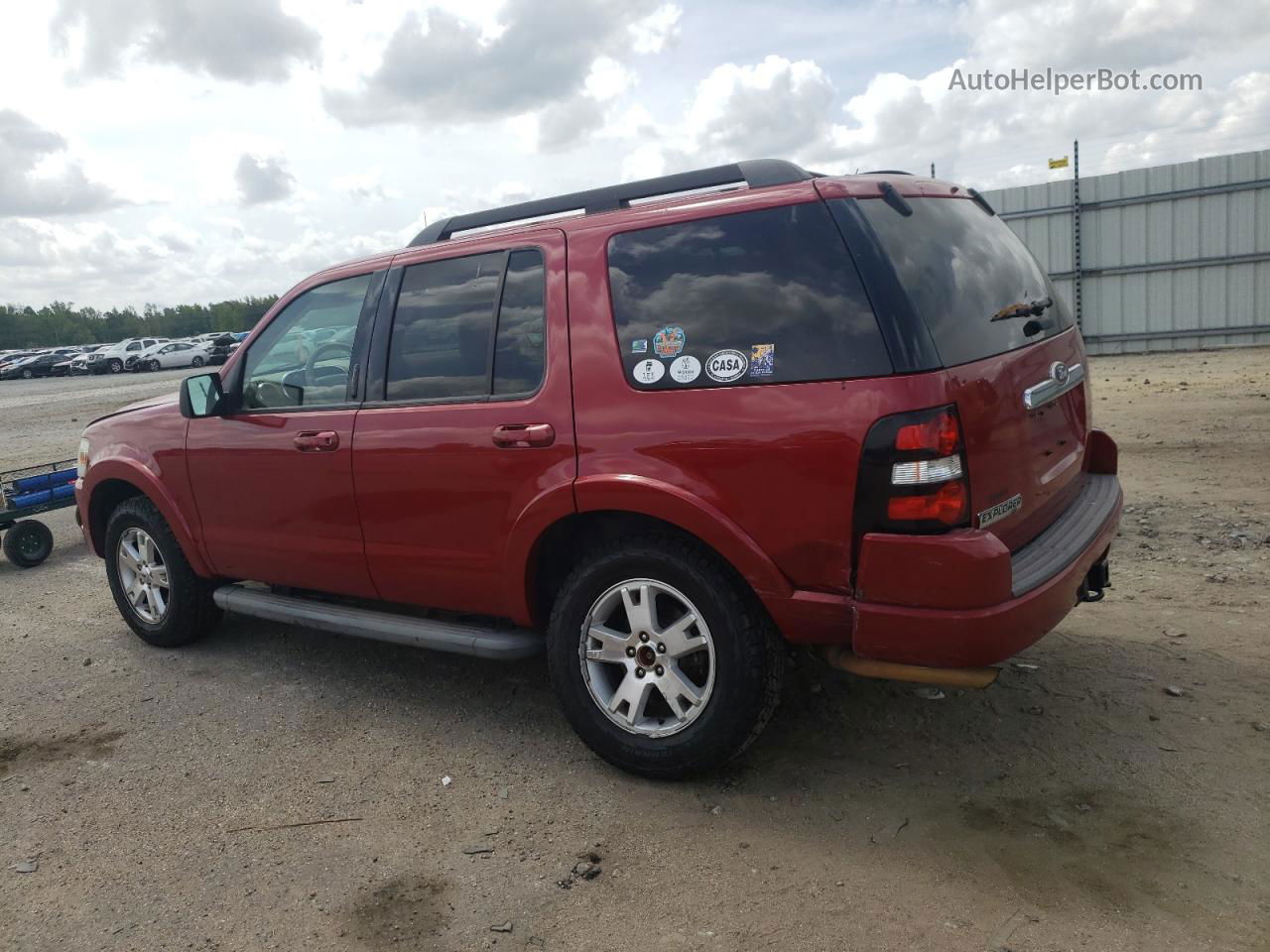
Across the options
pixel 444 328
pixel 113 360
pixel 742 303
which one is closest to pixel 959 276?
pixel 742 303

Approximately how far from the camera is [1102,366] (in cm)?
1520

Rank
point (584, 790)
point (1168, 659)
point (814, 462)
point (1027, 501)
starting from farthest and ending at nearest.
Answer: point (1168, 659) → point (584, 790) → point (1027, 501) → point (814, 462)

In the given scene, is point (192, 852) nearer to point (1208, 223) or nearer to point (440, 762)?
point (440, 762)

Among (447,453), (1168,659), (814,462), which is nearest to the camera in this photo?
(814,462)

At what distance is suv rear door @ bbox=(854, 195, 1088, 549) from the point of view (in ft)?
10.0

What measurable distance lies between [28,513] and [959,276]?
7.20 meters

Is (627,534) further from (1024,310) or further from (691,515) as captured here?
(1024,310)

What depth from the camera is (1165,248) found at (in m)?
15.9

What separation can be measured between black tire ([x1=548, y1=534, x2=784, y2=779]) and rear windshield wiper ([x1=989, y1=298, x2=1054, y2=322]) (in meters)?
1.24

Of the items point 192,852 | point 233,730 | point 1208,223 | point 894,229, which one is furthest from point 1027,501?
point 1208,223

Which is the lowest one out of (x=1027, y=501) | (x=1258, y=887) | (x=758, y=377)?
(x=1258, y=887)

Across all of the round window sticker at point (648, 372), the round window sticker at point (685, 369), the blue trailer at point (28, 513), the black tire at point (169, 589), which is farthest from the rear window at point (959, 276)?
the blue trailer at point (28, 513)

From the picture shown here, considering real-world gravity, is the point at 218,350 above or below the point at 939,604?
above

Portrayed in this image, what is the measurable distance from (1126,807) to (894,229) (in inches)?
77.8
